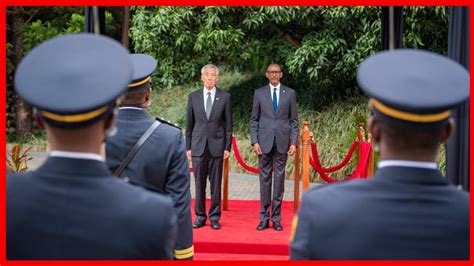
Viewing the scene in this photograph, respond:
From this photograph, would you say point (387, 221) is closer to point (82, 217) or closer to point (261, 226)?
point (82, 217)

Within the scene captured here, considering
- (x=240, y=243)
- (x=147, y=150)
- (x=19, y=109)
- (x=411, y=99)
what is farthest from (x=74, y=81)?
(x=19, y=109)

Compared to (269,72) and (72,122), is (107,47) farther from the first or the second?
(269,72)

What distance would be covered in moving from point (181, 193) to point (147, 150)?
1.09 ft

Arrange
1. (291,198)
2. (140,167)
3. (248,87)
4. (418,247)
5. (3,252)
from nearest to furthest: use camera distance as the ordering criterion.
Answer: (418,247) < (3,252) < (140,167) < (291,198) < (248,87)

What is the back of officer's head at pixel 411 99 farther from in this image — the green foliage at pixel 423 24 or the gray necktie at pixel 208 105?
the green foliage at pixel 423 24

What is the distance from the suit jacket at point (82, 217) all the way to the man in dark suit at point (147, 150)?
5.31ft

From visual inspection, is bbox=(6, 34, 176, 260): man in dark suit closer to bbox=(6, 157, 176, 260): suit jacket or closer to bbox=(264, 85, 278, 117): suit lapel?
bbox=(6, 157, 176, 260): suit jacket

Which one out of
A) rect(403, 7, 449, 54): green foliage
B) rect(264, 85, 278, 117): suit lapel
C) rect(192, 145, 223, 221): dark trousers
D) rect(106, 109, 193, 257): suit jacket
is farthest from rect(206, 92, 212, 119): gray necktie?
rect(403, 7, 449, 54): green foliage

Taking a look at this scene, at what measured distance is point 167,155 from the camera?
389 cm

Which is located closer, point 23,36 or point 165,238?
point 165,238

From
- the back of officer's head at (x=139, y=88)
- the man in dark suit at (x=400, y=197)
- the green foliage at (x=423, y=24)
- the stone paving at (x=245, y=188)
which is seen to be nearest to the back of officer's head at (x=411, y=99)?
the man in dark suit at (x=400, y=197)

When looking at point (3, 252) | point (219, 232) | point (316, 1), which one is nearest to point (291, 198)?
point (219, 232)

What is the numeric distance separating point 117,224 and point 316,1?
2.64 metres

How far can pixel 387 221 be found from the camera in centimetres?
205
